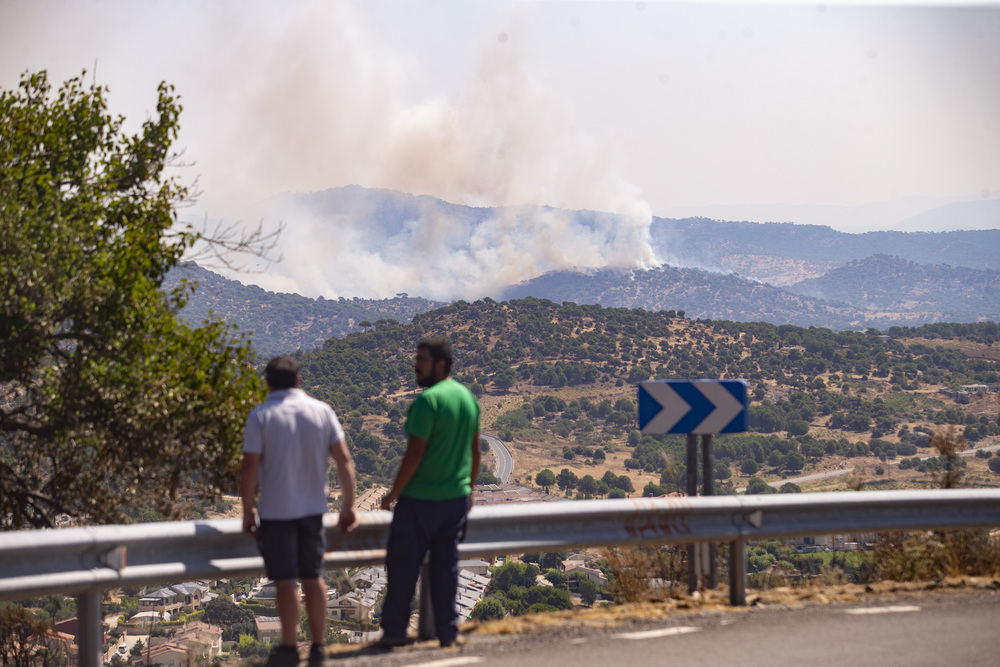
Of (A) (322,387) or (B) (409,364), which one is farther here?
(B) (409,364)

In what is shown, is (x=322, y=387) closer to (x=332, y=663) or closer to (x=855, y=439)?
(x=855, y=439)

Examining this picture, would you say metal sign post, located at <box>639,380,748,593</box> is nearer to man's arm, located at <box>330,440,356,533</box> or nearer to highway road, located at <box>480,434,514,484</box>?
man's arm, located at <box>330,440,356,533</box>

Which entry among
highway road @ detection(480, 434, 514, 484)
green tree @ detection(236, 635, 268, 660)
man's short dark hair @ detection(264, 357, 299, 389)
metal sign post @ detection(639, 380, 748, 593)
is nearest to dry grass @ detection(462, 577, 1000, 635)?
metal sign post @ detection(639, 380, 748, 593)

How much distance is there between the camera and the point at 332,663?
459cm

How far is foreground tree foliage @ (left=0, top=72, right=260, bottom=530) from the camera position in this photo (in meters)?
10.3

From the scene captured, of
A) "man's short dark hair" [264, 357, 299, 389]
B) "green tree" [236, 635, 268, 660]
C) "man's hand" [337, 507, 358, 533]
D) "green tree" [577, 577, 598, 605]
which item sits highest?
"man's short dark hair" [264, 357, 299, 389]

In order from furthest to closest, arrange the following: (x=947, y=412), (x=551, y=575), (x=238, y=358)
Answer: (x=947, y=412)
(x=551, y=575)
(x=238, y=358)

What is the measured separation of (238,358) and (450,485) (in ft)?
25.3

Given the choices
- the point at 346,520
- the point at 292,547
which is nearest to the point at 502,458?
the point at 346,520

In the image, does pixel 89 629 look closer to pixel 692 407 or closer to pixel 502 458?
pixel 692 407

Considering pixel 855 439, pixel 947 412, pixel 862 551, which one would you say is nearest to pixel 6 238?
pixel 862 551

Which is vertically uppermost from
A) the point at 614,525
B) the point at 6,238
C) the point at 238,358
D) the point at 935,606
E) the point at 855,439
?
the point at 6,238

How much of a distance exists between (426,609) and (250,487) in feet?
4.26

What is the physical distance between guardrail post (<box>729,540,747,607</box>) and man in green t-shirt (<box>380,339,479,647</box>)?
1.89 metres
